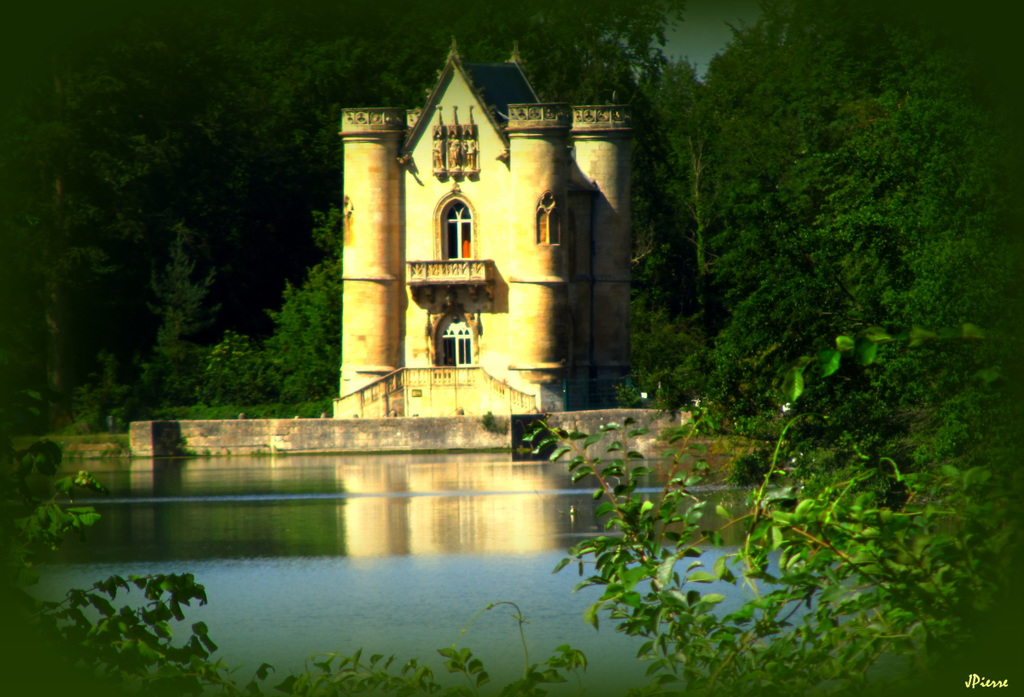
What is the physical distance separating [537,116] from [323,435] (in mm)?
10174

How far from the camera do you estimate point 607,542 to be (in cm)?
597

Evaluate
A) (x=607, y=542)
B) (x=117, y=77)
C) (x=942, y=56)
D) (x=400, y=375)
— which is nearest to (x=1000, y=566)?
(x=607, y=542)

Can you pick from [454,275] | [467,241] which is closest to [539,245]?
[467,241]

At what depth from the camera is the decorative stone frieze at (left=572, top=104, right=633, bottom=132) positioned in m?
38.9

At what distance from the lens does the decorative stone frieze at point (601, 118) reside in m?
38.9

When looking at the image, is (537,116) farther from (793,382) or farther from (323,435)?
(793,382)

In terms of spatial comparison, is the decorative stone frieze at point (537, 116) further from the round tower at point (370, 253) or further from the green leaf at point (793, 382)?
the green leaf at point (793, 382)

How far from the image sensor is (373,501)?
26.2 metres

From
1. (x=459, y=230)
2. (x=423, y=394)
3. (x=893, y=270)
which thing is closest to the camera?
(x=893, y=270)

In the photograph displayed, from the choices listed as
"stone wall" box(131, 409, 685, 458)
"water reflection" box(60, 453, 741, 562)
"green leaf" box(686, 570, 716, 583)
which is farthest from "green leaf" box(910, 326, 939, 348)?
"stone wall" box(131, 409, 685, 458)

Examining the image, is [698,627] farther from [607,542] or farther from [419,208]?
[419,208]

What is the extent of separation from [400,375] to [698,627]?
31208 mm

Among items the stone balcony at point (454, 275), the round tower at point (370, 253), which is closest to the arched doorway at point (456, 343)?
the stone balcony at point (454, 275)

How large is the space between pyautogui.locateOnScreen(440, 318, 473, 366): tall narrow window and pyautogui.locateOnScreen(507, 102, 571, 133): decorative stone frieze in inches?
226
